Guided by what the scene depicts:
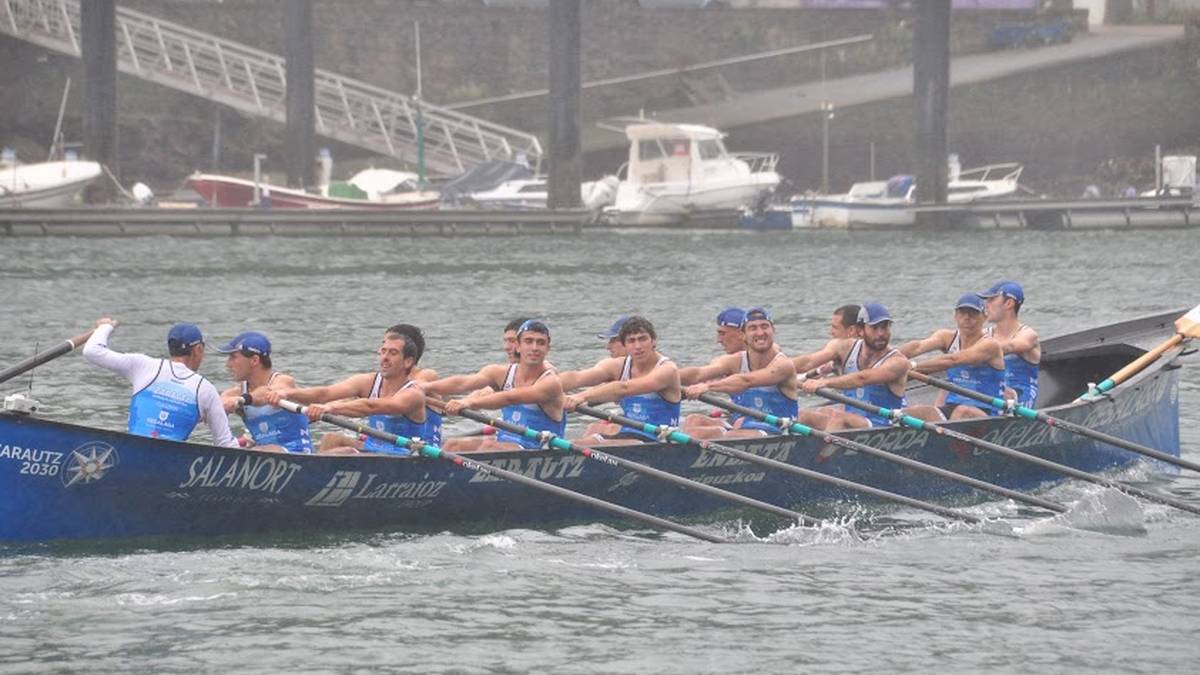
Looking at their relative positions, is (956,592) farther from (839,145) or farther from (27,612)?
(839,145)

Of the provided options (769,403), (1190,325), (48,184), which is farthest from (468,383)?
(48,184)

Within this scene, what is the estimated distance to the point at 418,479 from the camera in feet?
51.2

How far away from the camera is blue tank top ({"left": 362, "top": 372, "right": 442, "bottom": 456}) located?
15914 millimetres

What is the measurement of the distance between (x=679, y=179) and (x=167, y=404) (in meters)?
39.5

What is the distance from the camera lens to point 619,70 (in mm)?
61438

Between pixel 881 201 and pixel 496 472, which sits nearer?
pixel 496 472

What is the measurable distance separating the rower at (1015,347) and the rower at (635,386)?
3339mm

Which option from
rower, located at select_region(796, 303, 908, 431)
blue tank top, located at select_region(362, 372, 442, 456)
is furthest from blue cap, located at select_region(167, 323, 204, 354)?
rower, located at select_region(796, 303, 908, 431)

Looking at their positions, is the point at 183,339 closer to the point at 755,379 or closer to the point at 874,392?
the point at 755,379

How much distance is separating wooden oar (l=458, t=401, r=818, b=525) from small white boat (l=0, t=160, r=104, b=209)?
32.1 m

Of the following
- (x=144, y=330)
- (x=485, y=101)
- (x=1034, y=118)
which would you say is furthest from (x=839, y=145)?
(x=144, y=330)

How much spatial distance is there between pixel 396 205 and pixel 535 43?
40.9ft

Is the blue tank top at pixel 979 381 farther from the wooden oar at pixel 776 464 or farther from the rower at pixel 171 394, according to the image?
the rower at pixel 171 394

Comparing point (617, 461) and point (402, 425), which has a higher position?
point (402, 425)
